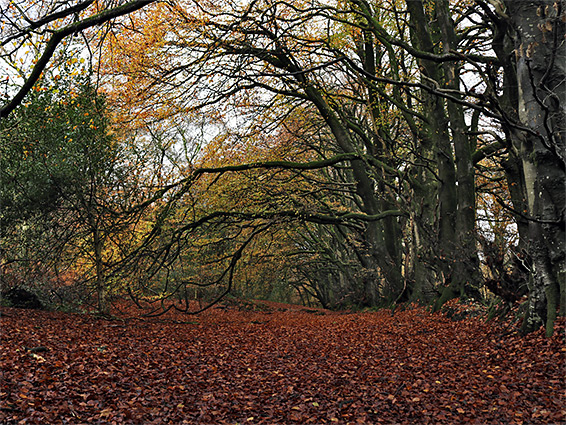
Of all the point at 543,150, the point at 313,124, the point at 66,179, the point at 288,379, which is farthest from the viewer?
the point at 313,124

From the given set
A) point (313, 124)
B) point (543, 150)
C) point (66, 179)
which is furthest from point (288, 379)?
point (313, 124)

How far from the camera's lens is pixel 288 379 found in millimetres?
5863

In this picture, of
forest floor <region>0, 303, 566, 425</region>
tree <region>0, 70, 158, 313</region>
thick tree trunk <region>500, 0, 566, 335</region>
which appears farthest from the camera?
tree <region>0, 70, 158, 313</region>

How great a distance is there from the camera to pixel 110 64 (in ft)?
32.3

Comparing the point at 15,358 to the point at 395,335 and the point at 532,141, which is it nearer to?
the point at 395,335

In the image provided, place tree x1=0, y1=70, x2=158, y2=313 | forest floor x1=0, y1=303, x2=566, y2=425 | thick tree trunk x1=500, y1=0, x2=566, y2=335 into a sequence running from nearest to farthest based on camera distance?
forest floor x1=0, y1=303, x2=566, y2=425, thick tree trunk x1=500, y1=0, x2=566, y2=335, tree x1=0, y1=70, x2=158, y2=313

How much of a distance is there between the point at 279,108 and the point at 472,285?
280 inches

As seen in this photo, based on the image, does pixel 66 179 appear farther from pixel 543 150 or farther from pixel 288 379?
pixel 543 150

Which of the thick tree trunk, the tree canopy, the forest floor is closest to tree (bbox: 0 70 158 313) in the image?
the tree canopy

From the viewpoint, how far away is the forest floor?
13.6 feet

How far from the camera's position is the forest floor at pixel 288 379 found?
415 centimetres

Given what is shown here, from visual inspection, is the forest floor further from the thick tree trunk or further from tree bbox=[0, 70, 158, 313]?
tree bbox=[0, 70, 158, 313]

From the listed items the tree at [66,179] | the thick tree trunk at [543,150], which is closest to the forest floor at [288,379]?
the thick tree trunk at [543,150]

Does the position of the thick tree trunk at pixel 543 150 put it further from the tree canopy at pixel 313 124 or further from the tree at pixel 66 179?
the tree at pixel 66 179
